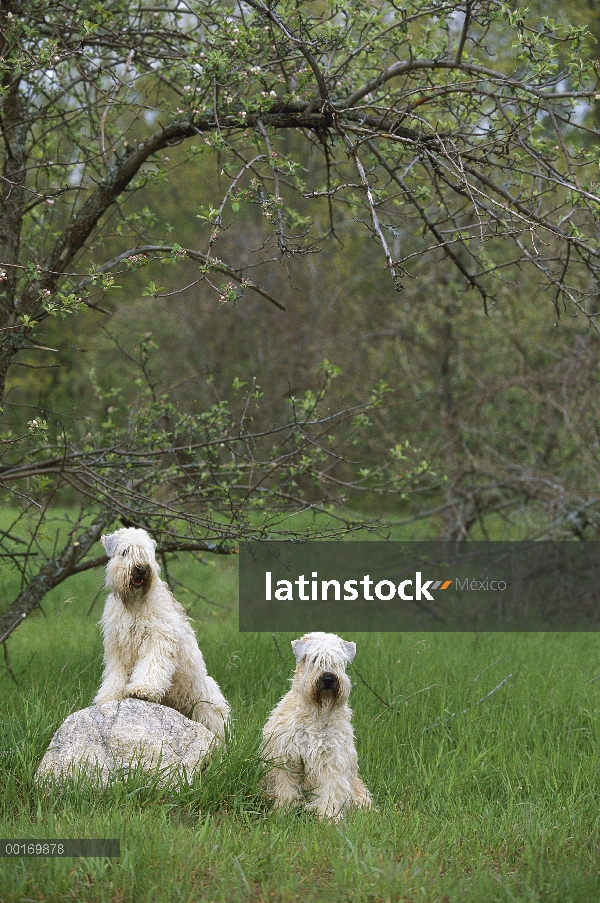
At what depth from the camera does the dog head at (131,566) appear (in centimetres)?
563

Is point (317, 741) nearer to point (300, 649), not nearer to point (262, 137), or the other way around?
point (300, 649)

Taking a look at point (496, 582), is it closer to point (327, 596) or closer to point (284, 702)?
point (327, 596)

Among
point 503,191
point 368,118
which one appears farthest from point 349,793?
point 368,118

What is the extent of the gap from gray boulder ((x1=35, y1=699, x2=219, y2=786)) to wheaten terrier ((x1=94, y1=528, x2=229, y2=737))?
0.50 feet

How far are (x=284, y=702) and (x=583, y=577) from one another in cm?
671

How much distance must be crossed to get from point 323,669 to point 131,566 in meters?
1.24

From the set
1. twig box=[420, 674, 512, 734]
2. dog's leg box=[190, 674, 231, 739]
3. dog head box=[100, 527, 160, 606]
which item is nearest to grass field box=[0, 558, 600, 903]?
twig box=[420, 674, 512, 734]

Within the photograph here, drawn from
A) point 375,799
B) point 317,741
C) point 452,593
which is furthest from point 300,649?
point 452,593

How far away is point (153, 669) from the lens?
5719 millimetres

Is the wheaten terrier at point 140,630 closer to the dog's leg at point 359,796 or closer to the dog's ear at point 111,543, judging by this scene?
the dog's ear at point 111,543

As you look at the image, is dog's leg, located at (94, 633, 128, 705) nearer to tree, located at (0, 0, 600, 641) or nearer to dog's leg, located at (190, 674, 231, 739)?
dog's leg, located at (190, 674, 231, 739)

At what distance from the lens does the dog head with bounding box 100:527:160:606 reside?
5629 mm

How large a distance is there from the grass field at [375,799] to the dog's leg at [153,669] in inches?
21.1

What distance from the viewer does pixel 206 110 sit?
671 centimetres
